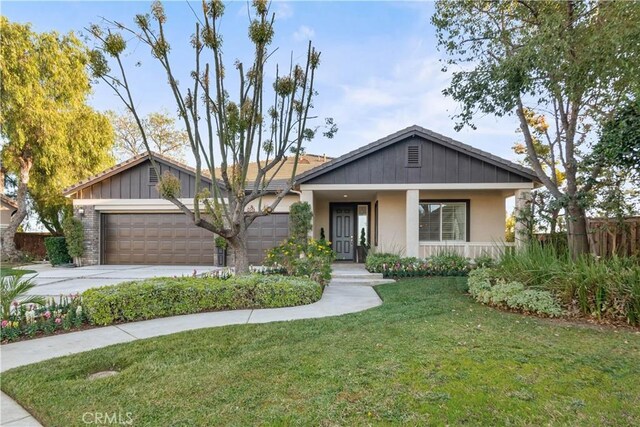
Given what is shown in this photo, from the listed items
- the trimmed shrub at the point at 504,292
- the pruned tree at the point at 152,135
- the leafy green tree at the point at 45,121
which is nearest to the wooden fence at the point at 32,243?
the leafy green tree at the point at 45,121

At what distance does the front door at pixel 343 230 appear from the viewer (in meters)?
13.9

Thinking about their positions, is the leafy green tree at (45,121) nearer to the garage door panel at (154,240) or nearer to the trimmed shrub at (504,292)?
the garage door panel at (154,240)

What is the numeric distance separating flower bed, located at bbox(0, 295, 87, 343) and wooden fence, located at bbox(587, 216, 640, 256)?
1126cm

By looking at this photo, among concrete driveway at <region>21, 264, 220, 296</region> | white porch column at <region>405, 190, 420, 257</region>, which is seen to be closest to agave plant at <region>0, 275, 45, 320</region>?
concrete driveway at <region>21, 264, 220, 296</region>

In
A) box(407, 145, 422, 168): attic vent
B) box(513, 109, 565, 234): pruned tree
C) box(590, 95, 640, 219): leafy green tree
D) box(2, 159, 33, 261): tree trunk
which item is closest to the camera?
box(590, 95, 640, 219): leafy green tree

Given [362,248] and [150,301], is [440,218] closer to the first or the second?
[362,248]

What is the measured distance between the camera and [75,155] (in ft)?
50.2

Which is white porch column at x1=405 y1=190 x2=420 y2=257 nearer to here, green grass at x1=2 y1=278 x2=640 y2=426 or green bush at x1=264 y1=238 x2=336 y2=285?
green bush at x1=264 y1=238 x2=336 y2=285

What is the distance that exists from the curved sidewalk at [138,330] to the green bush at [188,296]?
0.63 feet

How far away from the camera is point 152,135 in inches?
1064

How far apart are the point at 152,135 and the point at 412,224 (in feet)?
79.7

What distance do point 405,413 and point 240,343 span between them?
7.86 feet

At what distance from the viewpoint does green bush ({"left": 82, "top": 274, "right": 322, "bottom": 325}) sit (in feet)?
17.9

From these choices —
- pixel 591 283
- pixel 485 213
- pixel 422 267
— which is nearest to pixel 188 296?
pixel 422 267
